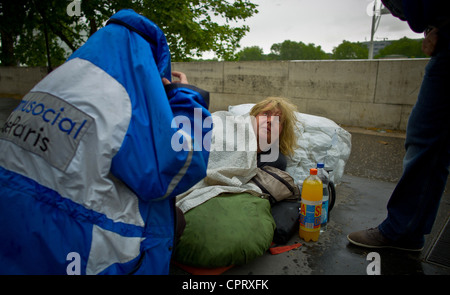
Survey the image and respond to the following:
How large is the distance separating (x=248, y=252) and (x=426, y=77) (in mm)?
1258

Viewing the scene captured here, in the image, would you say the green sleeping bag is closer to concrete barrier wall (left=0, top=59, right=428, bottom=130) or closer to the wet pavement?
the wet pavement

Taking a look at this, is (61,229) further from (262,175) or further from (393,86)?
(393,86)

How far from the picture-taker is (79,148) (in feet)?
3.39

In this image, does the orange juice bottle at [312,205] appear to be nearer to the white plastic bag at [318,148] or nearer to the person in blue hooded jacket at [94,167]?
the white plastic bag at [318,148]

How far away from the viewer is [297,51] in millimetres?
85688

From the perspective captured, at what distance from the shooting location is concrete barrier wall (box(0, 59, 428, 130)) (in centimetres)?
517

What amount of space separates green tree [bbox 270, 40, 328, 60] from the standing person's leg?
85628 millimetres

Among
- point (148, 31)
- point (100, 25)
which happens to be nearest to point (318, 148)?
point (148, 31)

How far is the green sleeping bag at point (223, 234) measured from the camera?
1.54 meters

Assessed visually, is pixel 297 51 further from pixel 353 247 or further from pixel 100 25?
pixel 353 247

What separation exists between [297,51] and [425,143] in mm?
90059

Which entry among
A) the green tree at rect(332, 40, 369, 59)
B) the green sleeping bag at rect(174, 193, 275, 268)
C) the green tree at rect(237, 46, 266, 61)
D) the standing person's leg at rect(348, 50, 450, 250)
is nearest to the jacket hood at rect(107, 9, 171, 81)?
the green sleeping bag at rect(174, 193, 275, 268)

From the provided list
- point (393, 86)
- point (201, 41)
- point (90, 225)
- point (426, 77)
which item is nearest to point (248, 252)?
point (90, 225)

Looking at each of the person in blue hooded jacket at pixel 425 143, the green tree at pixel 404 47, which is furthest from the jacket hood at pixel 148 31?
the green tree at pixel 404 47
